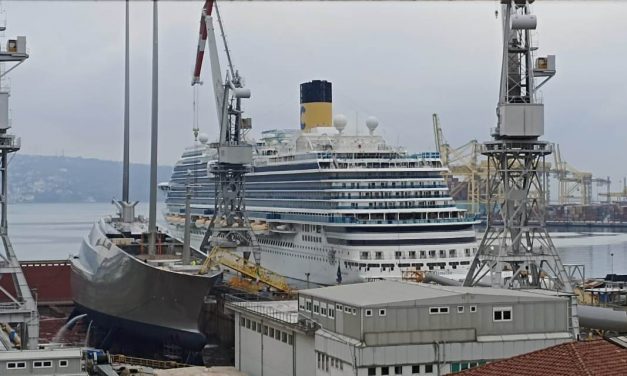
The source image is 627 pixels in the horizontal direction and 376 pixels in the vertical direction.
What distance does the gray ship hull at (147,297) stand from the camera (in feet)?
181

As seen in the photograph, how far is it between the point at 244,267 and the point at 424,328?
3356 cm

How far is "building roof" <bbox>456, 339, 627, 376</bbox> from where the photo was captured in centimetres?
2006

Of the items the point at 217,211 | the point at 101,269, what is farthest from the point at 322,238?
the point at 101,269

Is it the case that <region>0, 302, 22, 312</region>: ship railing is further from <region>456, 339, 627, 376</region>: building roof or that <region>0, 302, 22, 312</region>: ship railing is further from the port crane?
<region>456, 339, 627, 376</region>: building roof

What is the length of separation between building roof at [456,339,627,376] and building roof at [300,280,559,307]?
9944 mm

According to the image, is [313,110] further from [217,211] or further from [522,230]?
[522,230]

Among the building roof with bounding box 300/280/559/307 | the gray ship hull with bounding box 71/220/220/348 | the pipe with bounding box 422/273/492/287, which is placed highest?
the building roof with bounding box 300/280/559/307

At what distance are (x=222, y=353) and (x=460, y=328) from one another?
89.2ft

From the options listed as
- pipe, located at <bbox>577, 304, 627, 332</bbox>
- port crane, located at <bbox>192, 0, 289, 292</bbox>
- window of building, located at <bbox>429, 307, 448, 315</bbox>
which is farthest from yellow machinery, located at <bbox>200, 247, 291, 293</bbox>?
window of building, located at <bbox>429, 307, 448, 315</bbox>

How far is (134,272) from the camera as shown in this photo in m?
57.6

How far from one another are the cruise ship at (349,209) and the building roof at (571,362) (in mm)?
39847

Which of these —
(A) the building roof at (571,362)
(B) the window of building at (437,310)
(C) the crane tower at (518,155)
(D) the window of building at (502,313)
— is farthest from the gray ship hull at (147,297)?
(A) the building roof at (571,362)

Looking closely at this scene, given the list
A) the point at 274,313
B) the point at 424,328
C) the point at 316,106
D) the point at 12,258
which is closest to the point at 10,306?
the point at 12,258

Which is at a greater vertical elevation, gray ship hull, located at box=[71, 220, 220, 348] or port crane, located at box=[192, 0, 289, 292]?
port crane, located at box=[192, 0, 289, 292]
